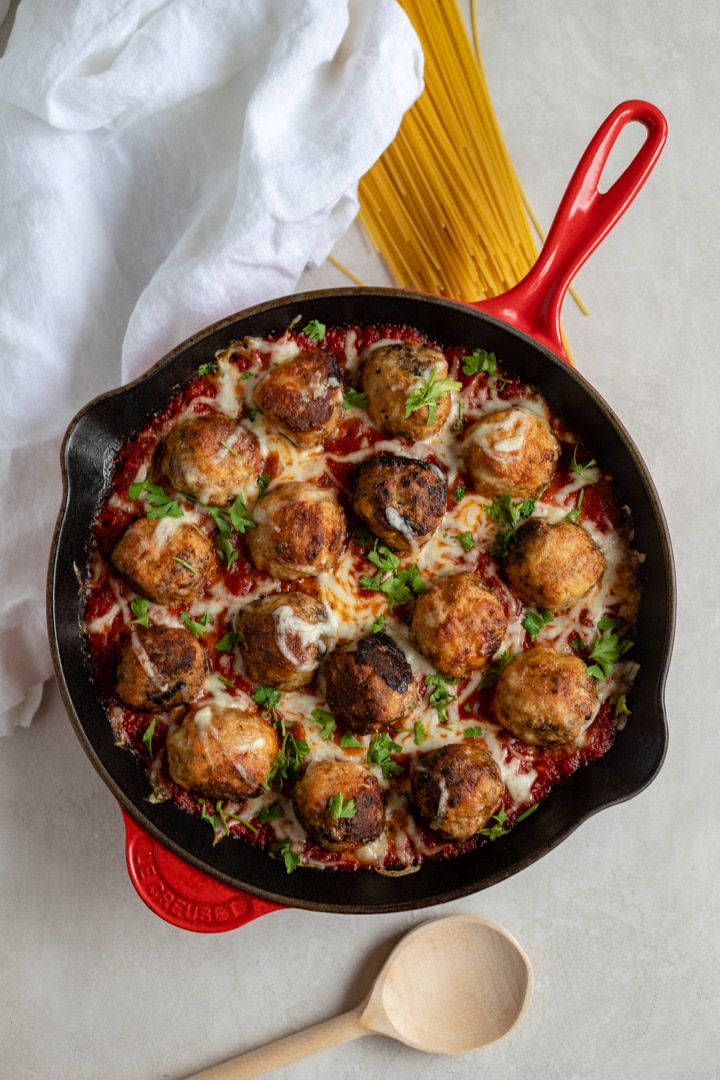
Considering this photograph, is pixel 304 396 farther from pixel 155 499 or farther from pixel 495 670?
pixel 495 670

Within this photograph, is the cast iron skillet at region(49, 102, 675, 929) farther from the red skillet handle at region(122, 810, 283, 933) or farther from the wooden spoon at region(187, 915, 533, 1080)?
the wooden spoon at region(187, 915, 533, 1080)

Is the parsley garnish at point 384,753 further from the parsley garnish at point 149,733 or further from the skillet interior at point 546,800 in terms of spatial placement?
the parsley garnish at point 149,733

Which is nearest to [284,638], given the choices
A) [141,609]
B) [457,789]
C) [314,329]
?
[141,609]

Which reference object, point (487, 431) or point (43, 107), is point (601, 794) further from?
point (43, 107)

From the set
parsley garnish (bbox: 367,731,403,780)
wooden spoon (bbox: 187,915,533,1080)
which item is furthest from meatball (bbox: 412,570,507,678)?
wooden spoon (bbox: 187,915,533,1080)

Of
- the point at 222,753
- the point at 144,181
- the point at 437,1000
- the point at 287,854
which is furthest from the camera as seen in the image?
the point at 437,1000

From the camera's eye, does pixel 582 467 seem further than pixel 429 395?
Yes
